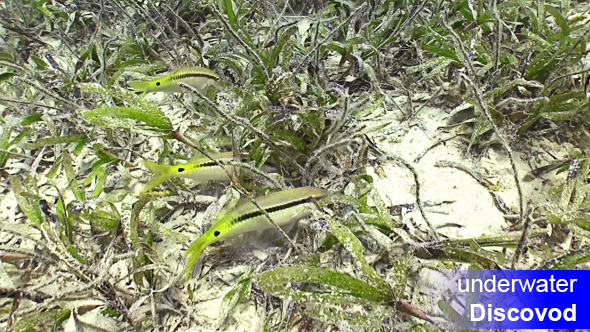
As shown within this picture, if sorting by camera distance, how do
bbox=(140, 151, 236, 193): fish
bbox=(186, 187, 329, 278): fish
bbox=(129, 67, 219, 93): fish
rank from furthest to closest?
1. bbox=(129, 67, 219, 93): fish
2. bbox=(140, 151, 236, 193): fish
3. bbox=(186, 187, 329, 278): fish

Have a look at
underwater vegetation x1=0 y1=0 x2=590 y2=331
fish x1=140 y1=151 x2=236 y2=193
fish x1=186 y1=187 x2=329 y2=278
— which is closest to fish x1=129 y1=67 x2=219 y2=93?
underwater vegetation x1=0 y1=0 x2=590 y2=331

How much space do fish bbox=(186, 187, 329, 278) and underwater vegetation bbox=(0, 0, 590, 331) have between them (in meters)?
0.01

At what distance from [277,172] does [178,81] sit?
42.0 inches

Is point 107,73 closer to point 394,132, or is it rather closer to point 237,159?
point 237,159

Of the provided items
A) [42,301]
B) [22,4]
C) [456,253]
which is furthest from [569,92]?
[22,4]

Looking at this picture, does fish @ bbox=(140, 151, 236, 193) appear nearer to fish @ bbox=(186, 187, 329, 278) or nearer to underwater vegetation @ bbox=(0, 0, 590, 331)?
underwater vegetation @ bbox=(0, 0, 590, 331)

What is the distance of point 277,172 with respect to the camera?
2811 millimetres

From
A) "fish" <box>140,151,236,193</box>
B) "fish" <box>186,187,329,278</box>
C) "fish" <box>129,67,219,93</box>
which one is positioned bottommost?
"fish" <box>186,187,329,278</box>

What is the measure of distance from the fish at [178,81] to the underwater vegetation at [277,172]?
0.04 feet

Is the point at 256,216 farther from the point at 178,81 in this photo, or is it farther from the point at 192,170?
the point at 178,81

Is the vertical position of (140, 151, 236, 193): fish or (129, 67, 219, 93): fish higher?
(129, 67, 219, 93): fish

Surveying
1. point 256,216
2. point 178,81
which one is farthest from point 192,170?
point 178,81

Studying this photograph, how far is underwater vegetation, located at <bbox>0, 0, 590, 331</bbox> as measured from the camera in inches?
83.8

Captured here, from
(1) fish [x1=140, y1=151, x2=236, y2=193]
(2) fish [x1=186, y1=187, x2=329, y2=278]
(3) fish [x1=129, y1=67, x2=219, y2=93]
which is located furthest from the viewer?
(3) fish [x1=129, y1=67, x2=219, y2=93]
